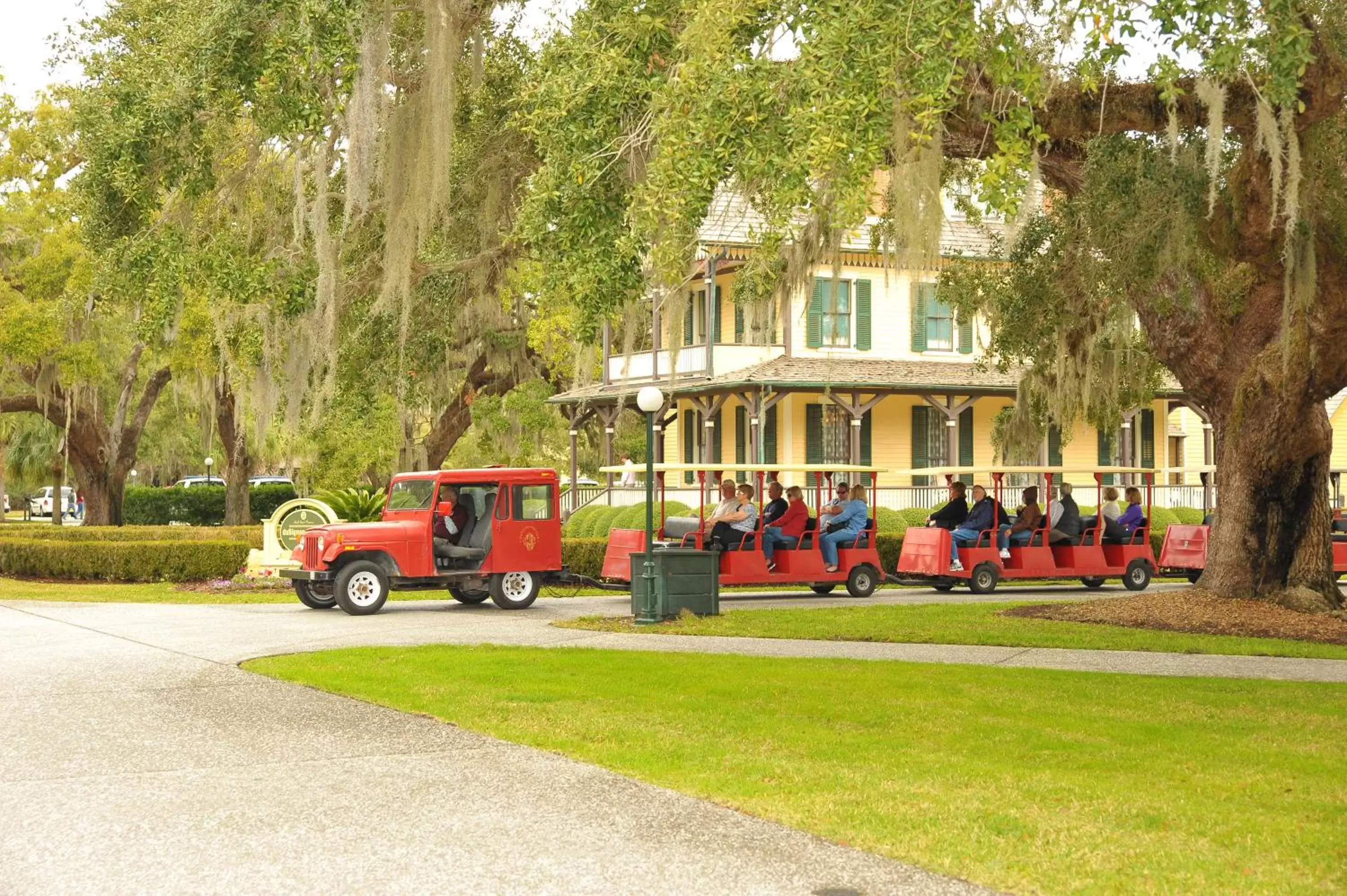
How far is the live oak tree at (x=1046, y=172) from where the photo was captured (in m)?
9.93

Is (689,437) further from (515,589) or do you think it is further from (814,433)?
(515,589)

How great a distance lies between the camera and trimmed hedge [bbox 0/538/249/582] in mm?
25750

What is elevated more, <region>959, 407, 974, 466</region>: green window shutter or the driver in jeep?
<region>959, 407, 974, 466</region>: green window shutter

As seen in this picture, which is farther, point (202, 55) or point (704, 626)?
point (704, 626)

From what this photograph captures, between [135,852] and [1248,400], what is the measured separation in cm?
1411

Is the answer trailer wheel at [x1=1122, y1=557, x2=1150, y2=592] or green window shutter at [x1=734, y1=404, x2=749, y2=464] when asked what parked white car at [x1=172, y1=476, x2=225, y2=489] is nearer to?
green window shutter at [x1=734, y1=404, x2=749, y2=464]

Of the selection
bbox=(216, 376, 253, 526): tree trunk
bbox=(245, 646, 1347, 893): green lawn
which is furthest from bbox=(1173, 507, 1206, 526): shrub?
bbox=(245, 646, 1347, 893): green lawn

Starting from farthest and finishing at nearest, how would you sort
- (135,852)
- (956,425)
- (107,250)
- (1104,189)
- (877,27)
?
(956,425) < (1104,189) < (107,250) < (877,27) < (135,852)

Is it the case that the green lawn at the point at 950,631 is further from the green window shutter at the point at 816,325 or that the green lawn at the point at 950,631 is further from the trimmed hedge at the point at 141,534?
the green window shutter at the point at 816,325

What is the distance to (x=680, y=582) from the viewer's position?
18219mm

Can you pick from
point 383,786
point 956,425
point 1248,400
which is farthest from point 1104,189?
point 956,425

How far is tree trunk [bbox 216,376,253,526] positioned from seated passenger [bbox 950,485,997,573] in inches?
794

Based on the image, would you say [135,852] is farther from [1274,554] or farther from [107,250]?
[1274,554]

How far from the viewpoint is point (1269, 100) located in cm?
1202
